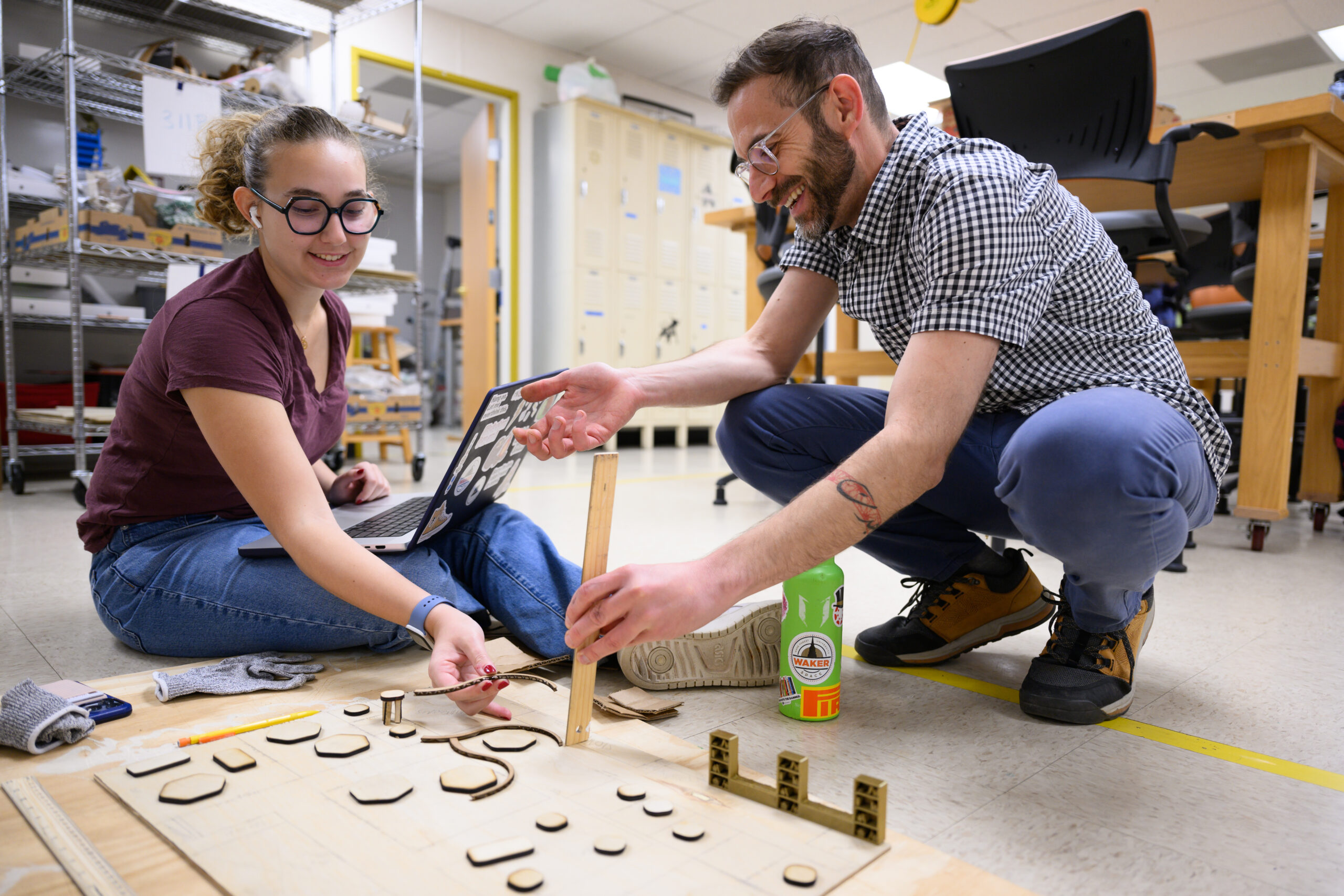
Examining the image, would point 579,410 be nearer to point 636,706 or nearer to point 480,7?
point 636,706

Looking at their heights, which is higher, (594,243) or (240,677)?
(594,243)

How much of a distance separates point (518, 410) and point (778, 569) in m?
0.48

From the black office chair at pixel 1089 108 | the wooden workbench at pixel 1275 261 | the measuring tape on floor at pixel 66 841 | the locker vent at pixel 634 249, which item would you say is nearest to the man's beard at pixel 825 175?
the measuring tape on floor at pixel 66 841

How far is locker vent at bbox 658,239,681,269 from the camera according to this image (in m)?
5.86

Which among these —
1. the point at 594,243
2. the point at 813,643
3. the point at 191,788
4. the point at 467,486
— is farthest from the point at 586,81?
the point at 191,788

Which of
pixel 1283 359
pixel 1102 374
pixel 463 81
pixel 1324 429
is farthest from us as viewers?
pixel 463 81

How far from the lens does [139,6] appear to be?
3.54 meters

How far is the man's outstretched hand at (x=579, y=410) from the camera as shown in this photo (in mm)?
1005

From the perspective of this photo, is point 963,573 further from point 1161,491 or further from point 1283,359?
point 1283,359

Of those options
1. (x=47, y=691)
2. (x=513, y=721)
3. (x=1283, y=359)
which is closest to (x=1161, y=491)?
(x=513, y=721)

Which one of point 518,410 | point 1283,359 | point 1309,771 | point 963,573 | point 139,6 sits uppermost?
point 139,6

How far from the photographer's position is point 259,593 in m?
1.14

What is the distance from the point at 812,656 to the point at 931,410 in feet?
1.13

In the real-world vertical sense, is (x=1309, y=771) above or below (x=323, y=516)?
below
